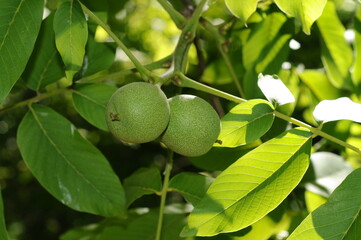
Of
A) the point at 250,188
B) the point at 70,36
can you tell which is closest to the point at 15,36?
the point at 70,36

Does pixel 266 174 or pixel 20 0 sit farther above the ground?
pixel 20 0

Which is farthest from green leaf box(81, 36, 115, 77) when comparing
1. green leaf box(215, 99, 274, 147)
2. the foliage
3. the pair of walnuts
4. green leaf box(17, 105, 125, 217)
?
green leaf box(215, 99, 274, 147)

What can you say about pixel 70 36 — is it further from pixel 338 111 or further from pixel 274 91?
pixel 338 111

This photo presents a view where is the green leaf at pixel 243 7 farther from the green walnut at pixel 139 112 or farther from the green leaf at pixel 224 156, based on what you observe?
the green leaf at pixel 224 156

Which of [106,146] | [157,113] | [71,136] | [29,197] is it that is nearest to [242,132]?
[157,113]

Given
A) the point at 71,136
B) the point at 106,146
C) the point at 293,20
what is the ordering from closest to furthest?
the point at 71,136 → the point at 293,20 → the point at 106,146

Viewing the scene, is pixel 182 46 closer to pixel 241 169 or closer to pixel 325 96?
pixel 241 169

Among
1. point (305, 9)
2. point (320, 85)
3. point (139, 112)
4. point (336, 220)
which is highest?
point (305, 9)

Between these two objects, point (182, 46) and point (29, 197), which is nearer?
point (182, 46)
